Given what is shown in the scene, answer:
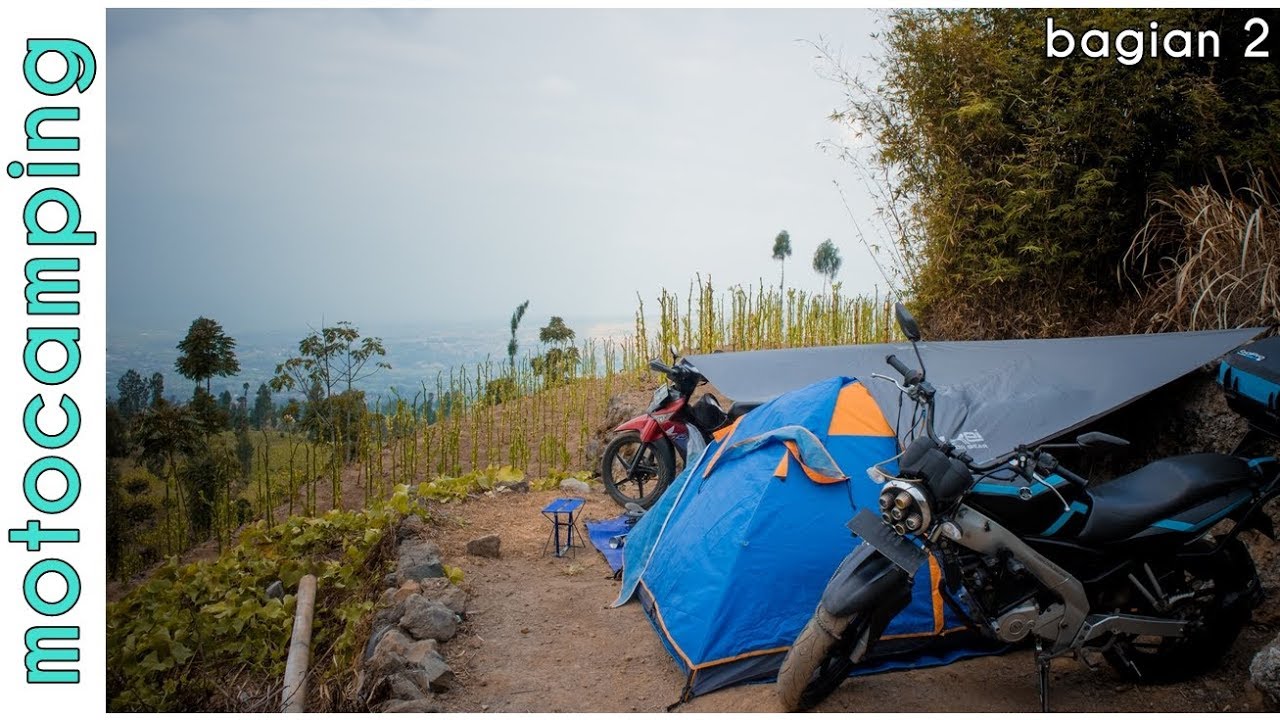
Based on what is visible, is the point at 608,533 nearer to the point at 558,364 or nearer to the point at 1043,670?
the point at 1043,670

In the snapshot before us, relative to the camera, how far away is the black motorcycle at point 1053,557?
238 cm

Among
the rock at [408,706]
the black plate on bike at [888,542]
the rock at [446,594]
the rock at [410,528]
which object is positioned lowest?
the rock at [408,706]

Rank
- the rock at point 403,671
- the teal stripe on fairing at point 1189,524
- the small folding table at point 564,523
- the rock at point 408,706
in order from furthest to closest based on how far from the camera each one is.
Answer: the small folding table at point 564,523 < the rock at point 403,671 < the rock at point 408,706 < the teal stripe on fairing at point 1189,524

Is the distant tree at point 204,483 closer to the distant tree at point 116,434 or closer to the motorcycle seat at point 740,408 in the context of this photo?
the distant tree at point 116,434

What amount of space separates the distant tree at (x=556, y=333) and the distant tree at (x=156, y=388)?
4219mm

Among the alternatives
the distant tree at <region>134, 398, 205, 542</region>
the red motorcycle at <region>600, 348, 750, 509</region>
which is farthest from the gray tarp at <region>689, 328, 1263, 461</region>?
the distant tree at <region>134, 398, 205, 542</region>

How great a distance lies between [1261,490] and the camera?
270 centimetres

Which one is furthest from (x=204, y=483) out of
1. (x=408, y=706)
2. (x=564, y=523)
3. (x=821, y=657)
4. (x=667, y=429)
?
(x=821, y=657)

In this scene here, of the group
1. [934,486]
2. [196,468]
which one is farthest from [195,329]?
[934,486]

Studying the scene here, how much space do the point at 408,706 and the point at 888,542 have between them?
168cm

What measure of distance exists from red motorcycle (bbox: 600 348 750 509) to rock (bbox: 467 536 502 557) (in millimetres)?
976

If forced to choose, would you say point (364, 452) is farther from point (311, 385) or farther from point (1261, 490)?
point (1261, 490)

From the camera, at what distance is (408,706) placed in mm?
2873

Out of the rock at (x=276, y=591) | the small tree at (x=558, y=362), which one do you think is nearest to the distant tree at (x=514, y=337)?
the small tree at (x=558, y=362)
